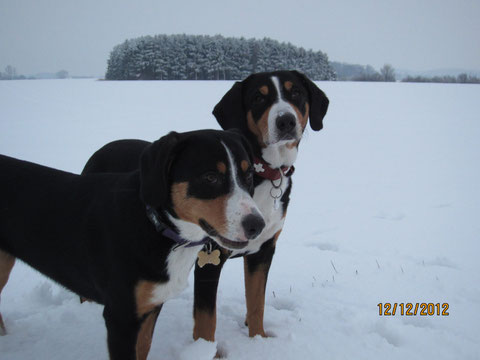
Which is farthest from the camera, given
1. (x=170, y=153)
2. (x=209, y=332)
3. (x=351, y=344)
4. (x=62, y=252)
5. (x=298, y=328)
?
(x=298, y=328)

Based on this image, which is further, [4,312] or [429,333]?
[4,312]

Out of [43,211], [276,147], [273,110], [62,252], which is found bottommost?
[62,252]

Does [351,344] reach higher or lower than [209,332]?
lower

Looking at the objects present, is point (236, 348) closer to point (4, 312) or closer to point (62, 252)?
point (62, 252)

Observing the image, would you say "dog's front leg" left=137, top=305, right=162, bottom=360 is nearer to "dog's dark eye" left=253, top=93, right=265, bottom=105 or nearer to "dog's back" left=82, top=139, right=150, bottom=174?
"dog's back" left=82, top=139, right=150, bottom=174

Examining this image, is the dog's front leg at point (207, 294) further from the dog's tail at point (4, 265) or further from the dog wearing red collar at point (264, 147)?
the dog's tail at point (4, 265)

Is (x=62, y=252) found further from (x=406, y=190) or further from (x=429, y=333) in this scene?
(x=406, y=190)

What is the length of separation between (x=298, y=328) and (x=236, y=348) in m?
0.59

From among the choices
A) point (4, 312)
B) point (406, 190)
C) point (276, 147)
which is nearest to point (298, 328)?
point (276, 147)

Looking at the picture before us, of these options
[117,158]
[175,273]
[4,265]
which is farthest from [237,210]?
[4,265]

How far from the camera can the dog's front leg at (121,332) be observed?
7.38 feet

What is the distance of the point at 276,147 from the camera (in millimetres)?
2977

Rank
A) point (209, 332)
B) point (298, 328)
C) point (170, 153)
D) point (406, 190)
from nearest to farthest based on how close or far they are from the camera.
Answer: point (170, 153) < point (209, 332) < point (298, 328) < point (406, 190)
